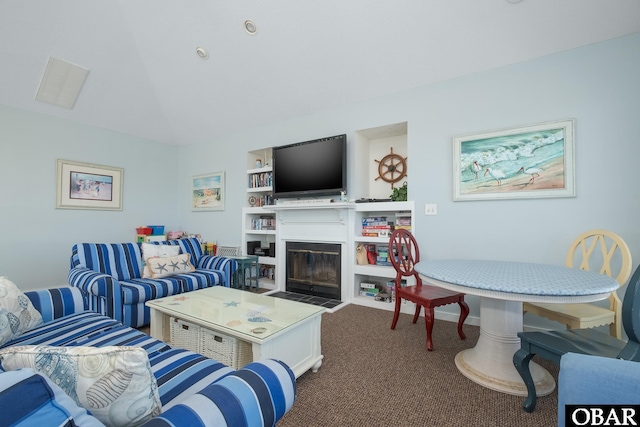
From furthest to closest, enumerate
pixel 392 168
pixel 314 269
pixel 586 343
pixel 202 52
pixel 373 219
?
pixel 314 269 → pixel 392 168 → pixel 373 219 → pixel 202 52 → pixel 586 343

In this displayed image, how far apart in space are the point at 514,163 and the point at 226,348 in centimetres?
291

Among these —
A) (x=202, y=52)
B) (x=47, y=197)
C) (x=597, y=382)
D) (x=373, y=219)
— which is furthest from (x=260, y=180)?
(x=597, y=382)

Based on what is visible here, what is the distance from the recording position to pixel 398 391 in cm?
165

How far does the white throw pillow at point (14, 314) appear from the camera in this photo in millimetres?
1324

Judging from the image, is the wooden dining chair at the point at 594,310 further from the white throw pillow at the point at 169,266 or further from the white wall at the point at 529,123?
the white throw pillow at the point at 169,266

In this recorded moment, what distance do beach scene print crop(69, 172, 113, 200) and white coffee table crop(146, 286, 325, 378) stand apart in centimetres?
332

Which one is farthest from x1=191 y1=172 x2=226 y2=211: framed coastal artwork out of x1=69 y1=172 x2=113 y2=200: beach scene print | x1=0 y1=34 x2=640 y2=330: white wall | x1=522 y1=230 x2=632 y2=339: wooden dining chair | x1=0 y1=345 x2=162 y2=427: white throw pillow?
x1=522 y1=230 x2=632 y2=339: wooden dining chair

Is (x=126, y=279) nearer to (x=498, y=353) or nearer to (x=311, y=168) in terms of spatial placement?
(x=311, y=168)

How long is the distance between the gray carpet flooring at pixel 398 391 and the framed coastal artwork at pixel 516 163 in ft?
4.59

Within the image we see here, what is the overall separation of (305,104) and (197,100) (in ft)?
5.65

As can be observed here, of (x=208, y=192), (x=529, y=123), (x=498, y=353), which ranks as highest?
(x=529, y=123)

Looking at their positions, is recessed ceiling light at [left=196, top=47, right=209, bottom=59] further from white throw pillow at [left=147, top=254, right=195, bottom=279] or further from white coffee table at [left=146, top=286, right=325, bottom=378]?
white coffee table at [left=146, top=286, right=325, bottom=378]

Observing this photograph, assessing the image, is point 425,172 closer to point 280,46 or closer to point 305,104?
point 305,104

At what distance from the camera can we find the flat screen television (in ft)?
11.8
